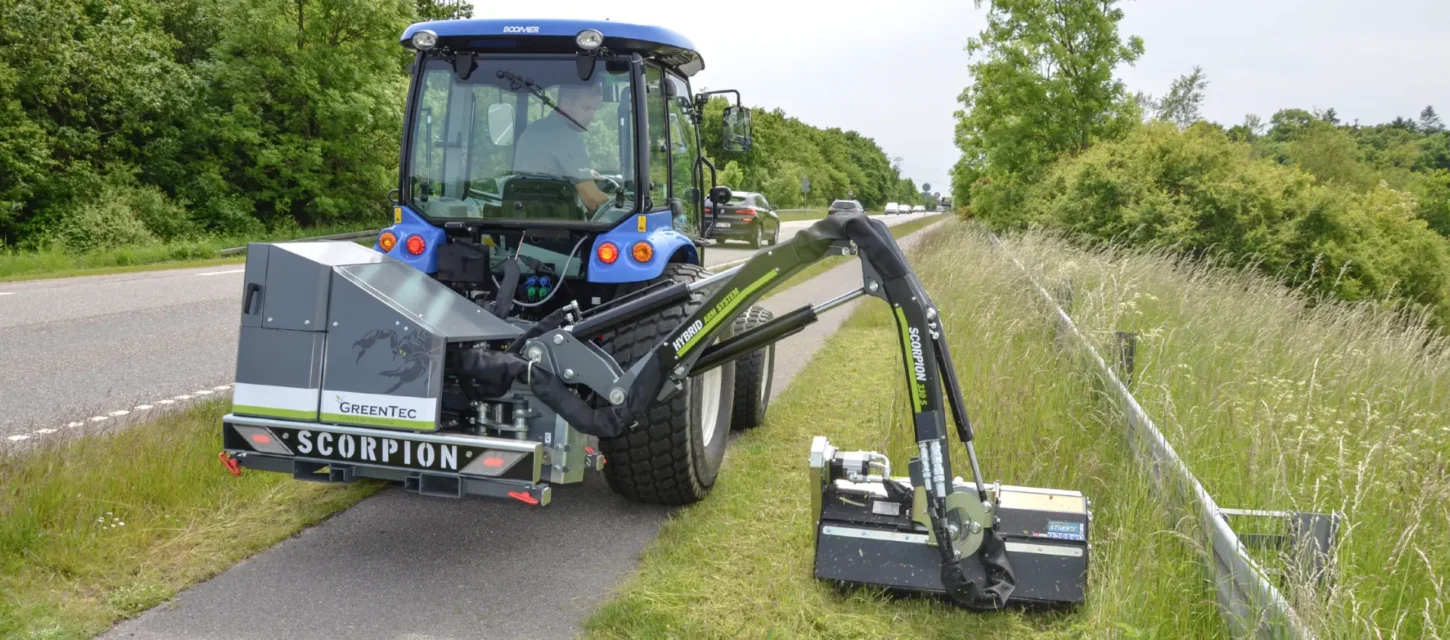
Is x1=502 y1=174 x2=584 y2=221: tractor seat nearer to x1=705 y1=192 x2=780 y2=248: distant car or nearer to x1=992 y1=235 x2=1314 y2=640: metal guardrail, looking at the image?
x1=992 y1=235 x2=1314 y2=640: metal guardrail

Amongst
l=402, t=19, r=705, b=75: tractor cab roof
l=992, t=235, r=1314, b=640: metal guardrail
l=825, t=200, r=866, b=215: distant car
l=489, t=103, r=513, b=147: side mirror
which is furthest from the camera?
l=489, t=103, r=513, b=147: side mirror

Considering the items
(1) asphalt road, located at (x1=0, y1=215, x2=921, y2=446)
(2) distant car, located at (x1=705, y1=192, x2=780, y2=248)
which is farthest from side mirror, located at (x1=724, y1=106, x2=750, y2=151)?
(2) distant car, located at (x1=705, y1=192, x2=780, y2=248)

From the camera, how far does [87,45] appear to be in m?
21.5

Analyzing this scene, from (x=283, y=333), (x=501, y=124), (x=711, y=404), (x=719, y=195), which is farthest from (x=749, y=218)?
(x=283, y=333)

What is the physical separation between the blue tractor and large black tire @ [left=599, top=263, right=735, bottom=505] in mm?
12

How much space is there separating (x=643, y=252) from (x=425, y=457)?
1.64 m

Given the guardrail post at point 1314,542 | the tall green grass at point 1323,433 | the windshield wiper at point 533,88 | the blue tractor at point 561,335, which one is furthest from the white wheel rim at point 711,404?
the guardrail post at point 1314,542

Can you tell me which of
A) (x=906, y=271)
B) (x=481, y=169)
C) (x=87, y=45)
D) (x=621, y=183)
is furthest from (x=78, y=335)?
(x=87, y=45)

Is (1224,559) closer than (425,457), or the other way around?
(1224,559)

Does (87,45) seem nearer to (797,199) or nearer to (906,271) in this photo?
(906,271)

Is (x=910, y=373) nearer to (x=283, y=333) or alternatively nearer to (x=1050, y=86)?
(x=283, y=333)

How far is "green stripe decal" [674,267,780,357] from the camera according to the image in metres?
3.97

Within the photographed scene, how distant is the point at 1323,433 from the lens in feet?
14.1

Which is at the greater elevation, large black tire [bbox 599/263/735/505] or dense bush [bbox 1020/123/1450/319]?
dense bush [bbox 1020/123/1450/319]
